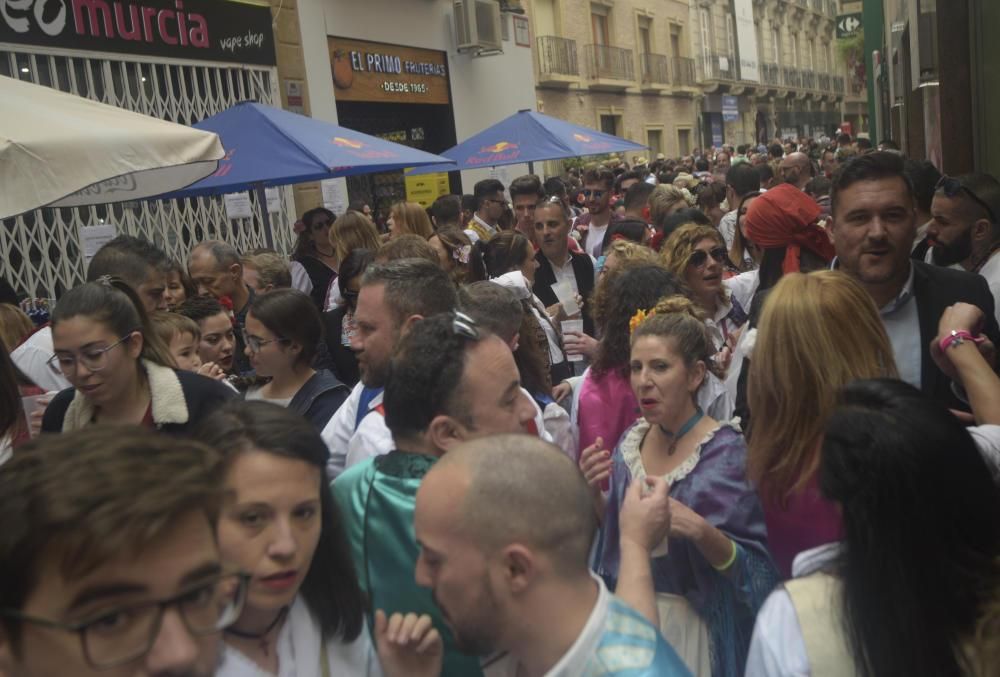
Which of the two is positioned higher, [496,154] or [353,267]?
[496,154]

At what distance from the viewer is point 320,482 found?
203 centimetres

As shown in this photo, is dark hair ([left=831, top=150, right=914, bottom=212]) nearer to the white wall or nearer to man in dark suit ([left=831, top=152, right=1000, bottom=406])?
man in dark suit ([left=831, top=152, right=1000, bottom=406])

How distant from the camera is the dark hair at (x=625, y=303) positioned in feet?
12.0

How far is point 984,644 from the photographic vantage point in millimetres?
1491

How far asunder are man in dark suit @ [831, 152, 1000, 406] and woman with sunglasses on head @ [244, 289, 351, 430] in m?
1.97

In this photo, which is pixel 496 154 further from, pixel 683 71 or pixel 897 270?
pixel 683 71

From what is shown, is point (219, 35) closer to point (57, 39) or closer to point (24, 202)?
point (57, 39)

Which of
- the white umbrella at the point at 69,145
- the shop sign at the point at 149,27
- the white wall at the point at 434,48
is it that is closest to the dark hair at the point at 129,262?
the white umbrella at the point at 69,145

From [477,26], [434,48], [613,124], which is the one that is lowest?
[613,124]

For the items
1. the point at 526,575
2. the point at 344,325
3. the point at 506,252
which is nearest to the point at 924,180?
the point at 506,252

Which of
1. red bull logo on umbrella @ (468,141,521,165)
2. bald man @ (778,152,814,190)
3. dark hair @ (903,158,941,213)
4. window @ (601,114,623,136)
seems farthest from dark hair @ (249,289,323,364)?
window @ (601,114,623,136)

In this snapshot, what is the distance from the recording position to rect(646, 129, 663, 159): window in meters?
31.2

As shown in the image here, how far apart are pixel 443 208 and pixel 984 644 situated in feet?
24.0

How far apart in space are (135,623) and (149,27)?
9757 millimetres
